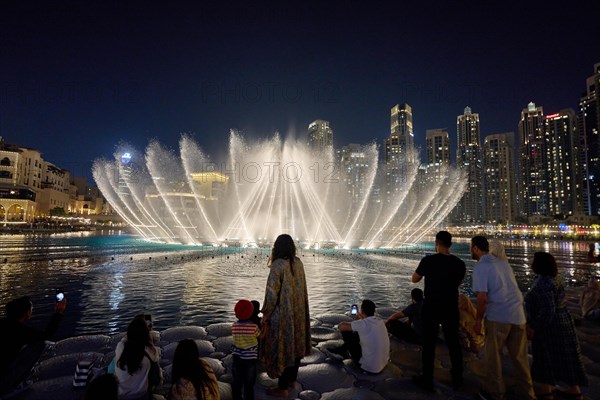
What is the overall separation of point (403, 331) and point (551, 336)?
2.92 m

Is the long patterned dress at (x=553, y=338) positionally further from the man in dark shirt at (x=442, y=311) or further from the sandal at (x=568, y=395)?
the man in dark shirt at (x=442, y=311)

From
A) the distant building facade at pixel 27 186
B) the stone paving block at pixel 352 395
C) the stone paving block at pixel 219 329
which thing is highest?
the distant building facade at pixel 27 186

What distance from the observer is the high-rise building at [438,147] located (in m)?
186

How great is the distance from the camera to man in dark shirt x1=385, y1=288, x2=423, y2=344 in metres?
6.62

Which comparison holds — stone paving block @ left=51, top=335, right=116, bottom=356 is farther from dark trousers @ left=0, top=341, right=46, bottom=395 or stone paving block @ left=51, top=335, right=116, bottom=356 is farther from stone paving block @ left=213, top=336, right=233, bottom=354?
dark trousers @ left=0, top=341, right=46, bottom=395

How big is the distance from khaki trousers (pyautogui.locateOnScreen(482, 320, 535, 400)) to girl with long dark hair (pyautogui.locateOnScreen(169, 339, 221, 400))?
3.58 meters

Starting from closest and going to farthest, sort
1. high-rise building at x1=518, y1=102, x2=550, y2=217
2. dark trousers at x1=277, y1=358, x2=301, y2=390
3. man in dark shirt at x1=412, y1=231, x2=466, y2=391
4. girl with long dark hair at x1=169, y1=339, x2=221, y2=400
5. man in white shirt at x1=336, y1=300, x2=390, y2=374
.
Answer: girl with long dark hair at x1=169, y1=339, x2=221, y2=400 → dark trousers at x1=277, y1=358, x2=301, y2=390 → man in dark shirt at x1=412, y1=231, x2=466, y2=391 → man in white shirt at x1=336, y1=300, x2=390, y2=374 → high-rise building at x1=518, y1=102, x2=550, y2=217

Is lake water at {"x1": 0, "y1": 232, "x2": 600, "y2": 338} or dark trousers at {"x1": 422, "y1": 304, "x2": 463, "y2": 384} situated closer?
dark trousers at {"x1": 422, "y1": 304, "x2": 463, "y2": 384}

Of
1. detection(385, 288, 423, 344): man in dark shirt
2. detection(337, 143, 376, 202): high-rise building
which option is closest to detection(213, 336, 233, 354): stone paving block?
detection(385, 288, 423, 344): man in dark shirt

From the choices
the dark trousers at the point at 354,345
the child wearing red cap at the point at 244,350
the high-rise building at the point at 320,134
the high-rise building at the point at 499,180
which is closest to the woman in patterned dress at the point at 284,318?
the child wearing red cap at the point at 244,350

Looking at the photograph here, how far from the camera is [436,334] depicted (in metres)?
5.01

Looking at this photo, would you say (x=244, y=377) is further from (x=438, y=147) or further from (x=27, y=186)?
(x=438, y=147)

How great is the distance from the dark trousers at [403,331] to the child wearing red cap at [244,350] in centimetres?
375

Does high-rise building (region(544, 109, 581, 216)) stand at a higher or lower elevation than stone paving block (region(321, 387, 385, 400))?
higher
